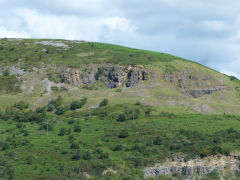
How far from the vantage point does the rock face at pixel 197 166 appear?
75.1m

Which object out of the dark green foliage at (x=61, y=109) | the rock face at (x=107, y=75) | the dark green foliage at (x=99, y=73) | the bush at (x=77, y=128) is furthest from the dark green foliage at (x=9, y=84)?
the bush at (x=77, y=128)

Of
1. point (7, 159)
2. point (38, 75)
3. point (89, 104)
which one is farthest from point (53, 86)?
point (7, 159)

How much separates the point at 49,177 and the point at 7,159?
460 inches

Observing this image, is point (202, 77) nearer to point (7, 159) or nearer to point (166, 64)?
point (166, 64)

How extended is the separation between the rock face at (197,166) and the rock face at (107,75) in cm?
6859

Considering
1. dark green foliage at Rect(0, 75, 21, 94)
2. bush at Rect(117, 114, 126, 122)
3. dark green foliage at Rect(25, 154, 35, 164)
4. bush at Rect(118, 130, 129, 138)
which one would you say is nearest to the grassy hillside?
bush at Rect(118, 130, 129, 138)

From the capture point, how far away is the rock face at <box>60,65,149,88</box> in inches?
5763

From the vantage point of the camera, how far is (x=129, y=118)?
348ft

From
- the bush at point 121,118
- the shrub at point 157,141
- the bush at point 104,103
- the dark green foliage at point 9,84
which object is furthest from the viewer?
the dark green foliage at point 9,84

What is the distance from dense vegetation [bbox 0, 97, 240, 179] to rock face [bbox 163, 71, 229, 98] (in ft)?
108

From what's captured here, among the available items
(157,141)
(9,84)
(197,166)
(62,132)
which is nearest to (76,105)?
(62,132)

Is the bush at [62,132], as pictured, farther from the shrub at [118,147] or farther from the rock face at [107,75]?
the rock face at [107,75]

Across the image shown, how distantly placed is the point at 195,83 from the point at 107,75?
29.7 meters

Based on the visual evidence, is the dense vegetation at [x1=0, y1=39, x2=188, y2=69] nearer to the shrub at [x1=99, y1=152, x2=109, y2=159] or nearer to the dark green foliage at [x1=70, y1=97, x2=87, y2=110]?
the dark green foliage at [x1=70, y1=97, x2=87, y2=110]
